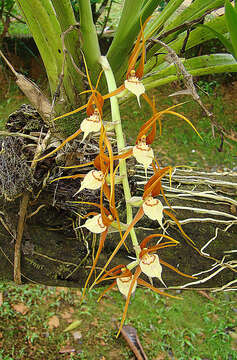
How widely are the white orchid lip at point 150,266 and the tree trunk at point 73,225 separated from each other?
285 mm

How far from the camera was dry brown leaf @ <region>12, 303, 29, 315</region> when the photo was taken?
1.68 meters

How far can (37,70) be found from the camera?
3012 millimetres

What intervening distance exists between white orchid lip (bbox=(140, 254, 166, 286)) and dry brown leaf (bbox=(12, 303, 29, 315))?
55.5 inches

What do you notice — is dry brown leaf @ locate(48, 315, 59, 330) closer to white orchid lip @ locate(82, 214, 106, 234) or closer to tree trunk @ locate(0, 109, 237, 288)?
tree trunk @ locate(0, 109, 237, 288)

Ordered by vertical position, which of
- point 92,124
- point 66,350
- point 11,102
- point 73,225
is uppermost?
point 92,124

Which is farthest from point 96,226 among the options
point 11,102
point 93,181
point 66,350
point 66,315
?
point 11,102

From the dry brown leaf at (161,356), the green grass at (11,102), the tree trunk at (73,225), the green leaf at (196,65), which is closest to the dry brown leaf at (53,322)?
the dry brown leaf at (161,356)

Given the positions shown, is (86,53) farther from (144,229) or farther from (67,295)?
(67,295)

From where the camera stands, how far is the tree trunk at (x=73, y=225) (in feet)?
2.40

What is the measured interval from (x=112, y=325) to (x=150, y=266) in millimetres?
1362

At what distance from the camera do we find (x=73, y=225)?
0.78m

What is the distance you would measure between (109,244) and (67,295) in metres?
1.14

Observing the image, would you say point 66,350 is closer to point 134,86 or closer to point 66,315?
point 66,315

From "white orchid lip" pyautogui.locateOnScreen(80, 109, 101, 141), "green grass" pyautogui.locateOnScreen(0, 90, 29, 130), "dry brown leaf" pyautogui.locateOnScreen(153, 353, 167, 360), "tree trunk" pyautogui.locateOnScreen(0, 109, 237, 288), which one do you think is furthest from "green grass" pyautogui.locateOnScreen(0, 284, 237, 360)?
"green grass" pyautogui.locateOnScreen(0, 90, 29, 130)
